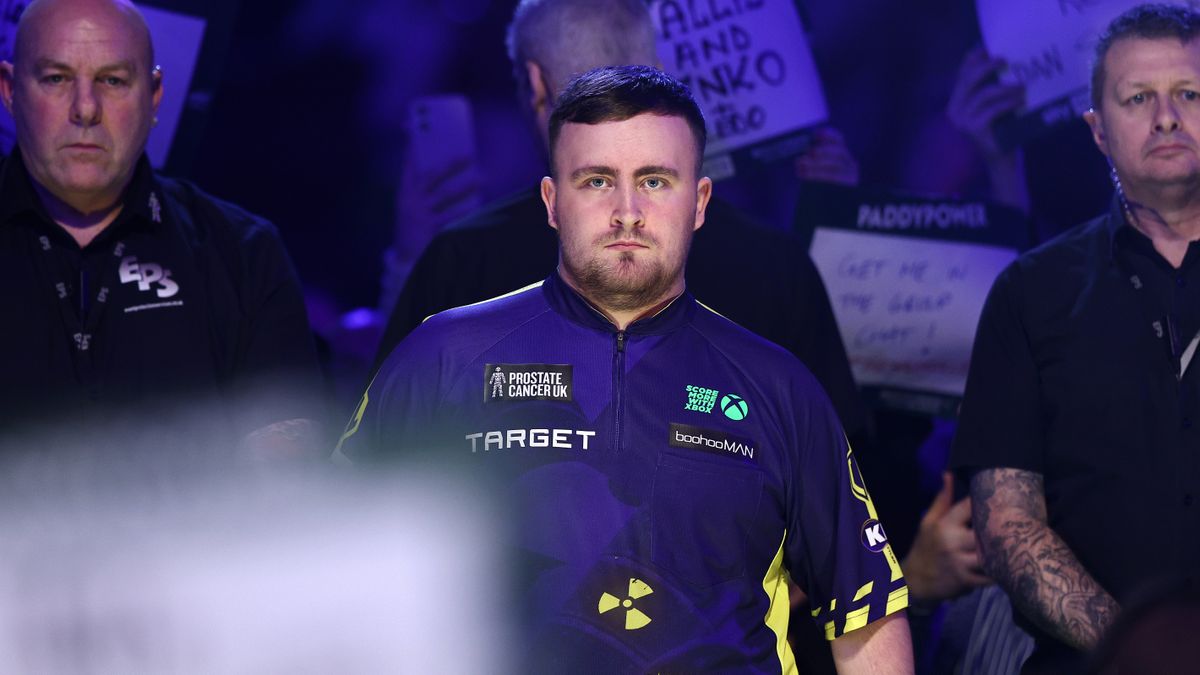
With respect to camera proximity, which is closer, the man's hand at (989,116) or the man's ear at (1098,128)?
the man's ear at (1098,128)

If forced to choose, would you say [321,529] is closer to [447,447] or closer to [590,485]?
[447,447]

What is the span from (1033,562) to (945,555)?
93 centimetres

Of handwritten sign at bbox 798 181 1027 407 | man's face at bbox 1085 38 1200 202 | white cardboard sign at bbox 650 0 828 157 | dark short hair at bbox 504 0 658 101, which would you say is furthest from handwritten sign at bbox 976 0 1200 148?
dark short hair at bbox 504 0 658 101

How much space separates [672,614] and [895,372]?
2481 mm

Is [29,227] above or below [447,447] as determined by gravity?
above

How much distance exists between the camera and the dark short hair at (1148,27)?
14.4ft

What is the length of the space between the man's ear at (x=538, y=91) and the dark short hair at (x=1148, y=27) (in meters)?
1.62

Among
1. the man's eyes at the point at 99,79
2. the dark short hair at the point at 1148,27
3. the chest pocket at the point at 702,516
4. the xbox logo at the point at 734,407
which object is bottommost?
the chest pocket at the point at 702,516

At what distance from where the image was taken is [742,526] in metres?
3.31

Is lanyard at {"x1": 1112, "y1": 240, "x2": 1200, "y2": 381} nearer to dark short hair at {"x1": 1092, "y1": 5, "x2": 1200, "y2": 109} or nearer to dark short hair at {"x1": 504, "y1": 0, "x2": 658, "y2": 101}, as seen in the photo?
dark short hair at {"x1": 1092, "y1": 5, "x2": 1200, "y2": 109}

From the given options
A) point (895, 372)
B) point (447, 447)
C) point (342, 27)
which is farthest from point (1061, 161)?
point (447, 447)

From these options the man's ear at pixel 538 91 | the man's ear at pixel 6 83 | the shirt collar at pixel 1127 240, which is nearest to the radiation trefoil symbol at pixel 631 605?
the man's ear at pixel 538 91

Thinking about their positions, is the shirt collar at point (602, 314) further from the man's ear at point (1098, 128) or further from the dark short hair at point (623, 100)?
the man's ear at point (1098, 128)

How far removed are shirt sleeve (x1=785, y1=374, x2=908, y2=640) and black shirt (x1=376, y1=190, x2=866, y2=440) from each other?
108 centimetres
